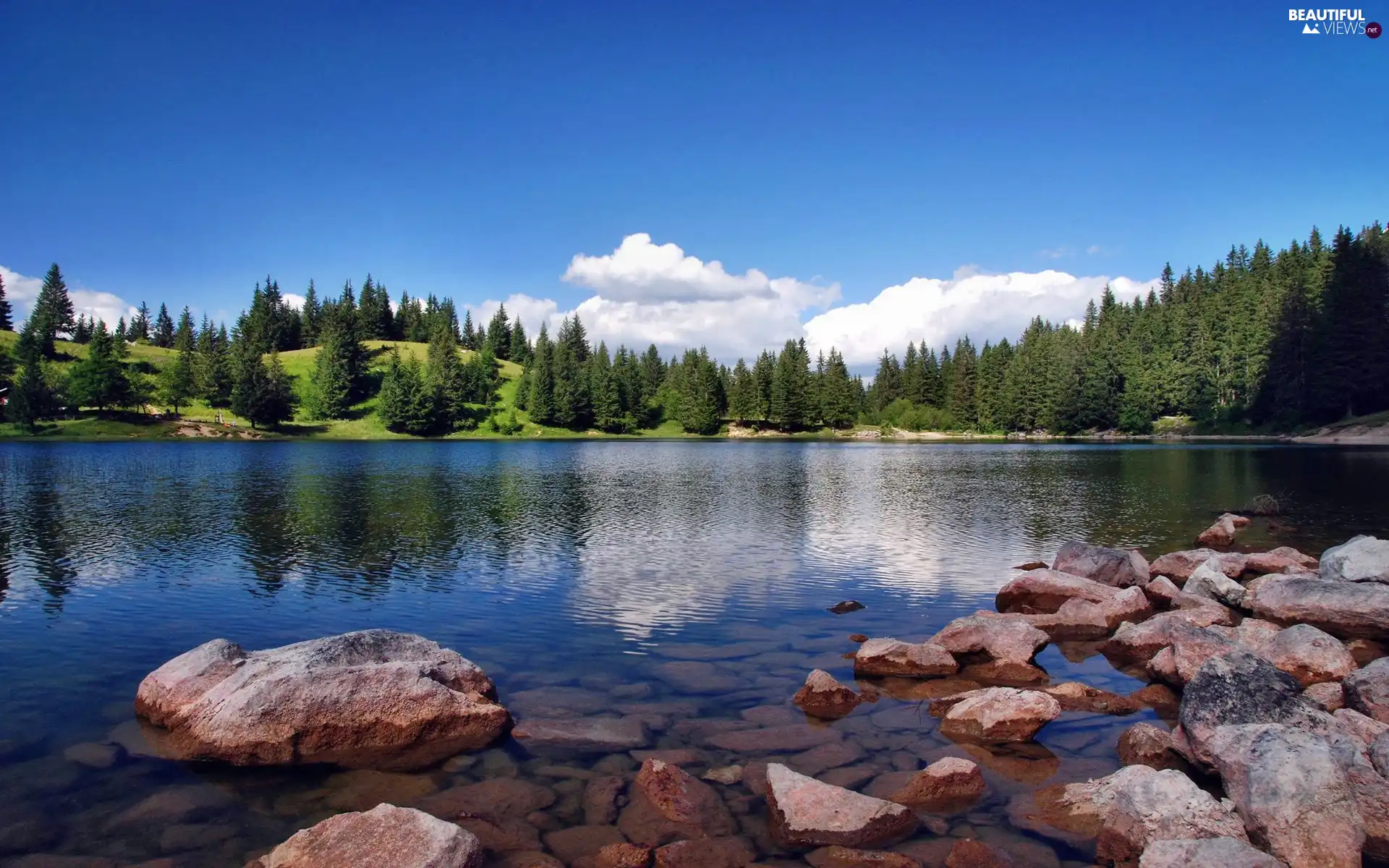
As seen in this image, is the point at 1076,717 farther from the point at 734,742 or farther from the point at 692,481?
the point at 692,481

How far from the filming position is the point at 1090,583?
83.9ft

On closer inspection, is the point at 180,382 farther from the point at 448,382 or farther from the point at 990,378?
the point at 990,378

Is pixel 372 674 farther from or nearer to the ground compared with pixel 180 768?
farther from the ground

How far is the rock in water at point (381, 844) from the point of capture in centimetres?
973

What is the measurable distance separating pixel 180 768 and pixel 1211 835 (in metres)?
15.7

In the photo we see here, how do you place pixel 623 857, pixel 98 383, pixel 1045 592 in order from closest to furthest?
pixel 623 857, pixel 1045 592, pixel 98 383

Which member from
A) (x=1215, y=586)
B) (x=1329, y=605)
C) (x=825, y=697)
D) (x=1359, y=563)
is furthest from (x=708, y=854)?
(x=1359, y=563)

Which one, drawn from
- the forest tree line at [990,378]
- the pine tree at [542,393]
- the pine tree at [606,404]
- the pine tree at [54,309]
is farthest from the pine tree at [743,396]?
the pine tree at [54,309]

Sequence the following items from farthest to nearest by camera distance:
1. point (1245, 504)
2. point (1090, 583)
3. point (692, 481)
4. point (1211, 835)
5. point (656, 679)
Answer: point (692, 481), point (1245, 504), point (1090, 583), point (656, 679), point (1211, 835)

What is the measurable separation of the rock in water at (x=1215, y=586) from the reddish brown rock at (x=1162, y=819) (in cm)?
1568

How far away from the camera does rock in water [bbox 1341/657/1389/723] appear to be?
1427cm

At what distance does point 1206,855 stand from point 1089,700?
769 cm

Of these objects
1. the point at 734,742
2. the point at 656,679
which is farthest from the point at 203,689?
the point at 734,742

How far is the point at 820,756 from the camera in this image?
14000 mm
